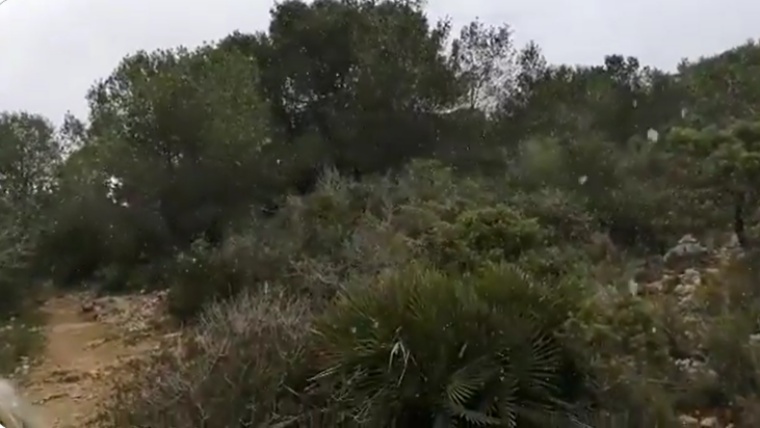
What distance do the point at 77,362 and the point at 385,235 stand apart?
192 inches

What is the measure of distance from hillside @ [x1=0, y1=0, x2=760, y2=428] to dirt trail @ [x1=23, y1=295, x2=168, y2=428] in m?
0.06

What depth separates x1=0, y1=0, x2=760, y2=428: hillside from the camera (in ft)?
26.1

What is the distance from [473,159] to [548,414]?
1151 cm

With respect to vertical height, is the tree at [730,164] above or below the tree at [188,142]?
below

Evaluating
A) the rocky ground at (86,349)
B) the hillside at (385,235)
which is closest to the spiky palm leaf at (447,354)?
the hillside at (385,235)

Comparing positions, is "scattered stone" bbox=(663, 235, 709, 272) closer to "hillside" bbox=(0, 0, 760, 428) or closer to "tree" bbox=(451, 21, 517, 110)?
"hillside" bbox=(0, 0, 760, 428)

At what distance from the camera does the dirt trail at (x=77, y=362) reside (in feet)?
35.3

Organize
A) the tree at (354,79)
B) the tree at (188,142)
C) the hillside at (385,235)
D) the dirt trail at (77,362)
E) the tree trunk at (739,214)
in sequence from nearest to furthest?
1. the hillside at (385,235)
2. the dirt trail at (77,362)
3. the tree trunk at (739,214)
4. the tree at (188,142)
5. the tree at (354,79)

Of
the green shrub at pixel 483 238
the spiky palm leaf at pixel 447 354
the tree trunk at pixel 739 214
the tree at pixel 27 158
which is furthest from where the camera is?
the tree at pixel 27 158

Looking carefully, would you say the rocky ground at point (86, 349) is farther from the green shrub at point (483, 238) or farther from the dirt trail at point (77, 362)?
the green shrub at point (483, 238)

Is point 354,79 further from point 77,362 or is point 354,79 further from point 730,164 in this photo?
point 730,164

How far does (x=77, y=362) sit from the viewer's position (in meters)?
13.2

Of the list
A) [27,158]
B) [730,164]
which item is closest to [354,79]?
[27,158]

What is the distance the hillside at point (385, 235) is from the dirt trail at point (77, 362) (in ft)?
0.21
